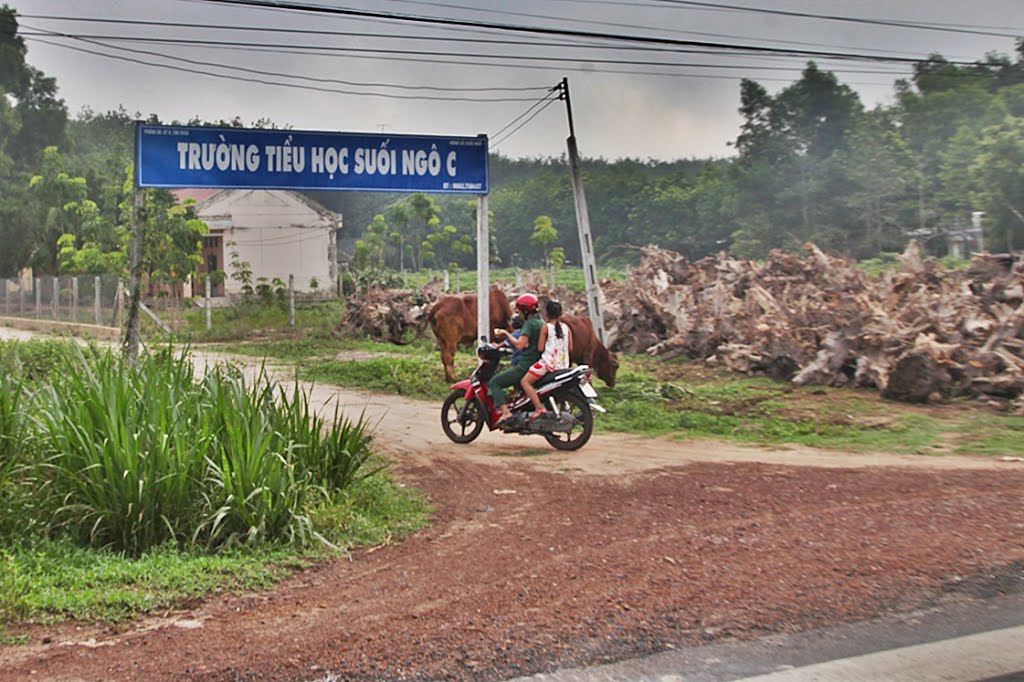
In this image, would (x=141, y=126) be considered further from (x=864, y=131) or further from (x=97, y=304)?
(x=864, y=131)

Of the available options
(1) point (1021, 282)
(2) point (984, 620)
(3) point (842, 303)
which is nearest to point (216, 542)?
(2) point (984, 620)

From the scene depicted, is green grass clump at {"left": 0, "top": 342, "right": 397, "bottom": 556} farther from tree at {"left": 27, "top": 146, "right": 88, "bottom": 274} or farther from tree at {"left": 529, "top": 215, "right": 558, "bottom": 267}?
tree at {"left": 529, "top": 215, "right": 558, "bottom": 267}

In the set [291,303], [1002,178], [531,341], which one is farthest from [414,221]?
[531,341]

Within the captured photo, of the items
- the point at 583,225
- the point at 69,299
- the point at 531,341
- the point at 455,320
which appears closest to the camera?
the point at 531,341

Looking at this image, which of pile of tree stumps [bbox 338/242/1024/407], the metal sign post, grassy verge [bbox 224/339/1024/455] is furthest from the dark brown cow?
pile of tree stumps [bbox 338/242/1024/407]

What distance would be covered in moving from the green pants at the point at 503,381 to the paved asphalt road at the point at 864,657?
6057 mm

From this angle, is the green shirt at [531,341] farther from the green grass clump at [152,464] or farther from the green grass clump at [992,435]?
the green grass clump at [992,435]

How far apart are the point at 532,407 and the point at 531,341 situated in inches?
29.3

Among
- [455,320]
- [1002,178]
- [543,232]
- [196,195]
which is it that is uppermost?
[1002,178]

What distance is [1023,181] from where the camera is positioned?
99.1ft

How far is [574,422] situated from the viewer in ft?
36.4

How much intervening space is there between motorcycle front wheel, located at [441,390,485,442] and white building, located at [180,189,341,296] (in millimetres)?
21367

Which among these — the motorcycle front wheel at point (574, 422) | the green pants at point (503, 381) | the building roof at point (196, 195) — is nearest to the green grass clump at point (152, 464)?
the green pants at point (503, 381)

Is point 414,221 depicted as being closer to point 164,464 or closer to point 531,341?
point 531,341
